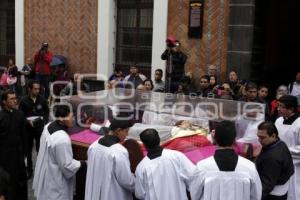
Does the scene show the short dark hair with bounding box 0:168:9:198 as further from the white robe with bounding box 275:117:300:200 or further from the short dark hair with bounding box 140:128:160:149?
the white robe with bounding box 275:117:300:200

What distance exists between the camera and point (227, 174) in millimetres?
4039

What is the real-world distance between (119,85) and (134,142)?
135 inches

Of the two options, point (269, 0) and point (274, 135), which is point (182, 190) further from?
point (269, 0)

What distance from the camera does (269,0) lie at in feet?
37.0

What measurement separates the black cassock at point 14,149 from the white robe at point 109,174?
1.52 meters

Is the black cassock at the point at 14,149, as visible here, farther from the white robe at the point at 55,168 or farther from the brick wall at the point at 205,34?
the brick wall at the point at 205,34

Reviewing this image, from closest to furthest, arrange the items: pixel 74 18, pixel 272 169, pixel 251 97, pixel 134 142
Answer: pixel 272 169, pixel 134 142, pixel 251 97, pixel 74 18

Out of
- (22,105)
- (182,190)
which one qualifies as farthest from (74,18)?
(182,190)

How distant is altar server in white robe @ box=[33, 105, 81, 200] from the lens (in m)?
5.11

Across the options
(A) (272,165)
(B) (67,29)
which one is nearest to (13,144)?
(A) (272,165)

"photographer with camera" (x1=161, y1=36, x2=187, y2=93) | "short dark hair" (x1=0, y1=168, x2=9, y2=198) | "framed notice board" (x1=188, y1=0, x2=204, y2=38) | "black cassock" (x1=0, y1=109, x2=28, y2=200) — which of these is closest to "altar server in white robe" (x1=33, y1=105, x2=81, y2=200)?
"black cassock" (x1=0, y1=109, x2=28, y2=200)

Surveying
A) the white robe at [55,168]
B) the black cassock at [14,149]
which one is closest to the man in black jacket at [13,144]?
the black cassock at [14,149]

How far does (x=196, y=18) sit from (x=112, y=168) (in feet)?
22.3

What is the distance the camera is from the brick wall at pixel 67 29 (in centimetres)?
1268
